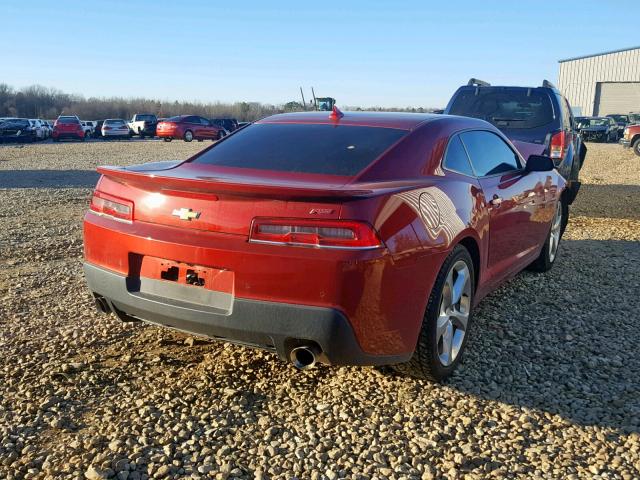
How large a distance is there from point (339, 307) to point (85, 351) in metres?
1.84

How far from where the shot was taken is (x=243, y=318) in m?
2.88

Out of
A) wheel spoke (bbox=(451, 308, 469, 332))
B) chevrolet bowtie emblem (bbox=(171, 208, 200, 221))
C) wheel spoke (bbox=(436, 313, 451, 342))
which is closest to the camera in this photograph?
chevrolet bowtie emblem (bbox=(171, 208, 200, 221))

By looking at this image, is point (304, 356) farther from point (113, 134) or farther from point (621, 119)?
point (621, 119)

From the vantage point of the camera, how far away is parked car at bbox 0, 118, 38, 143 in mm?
32219

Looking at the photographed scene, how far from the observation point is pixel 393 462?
269 cm

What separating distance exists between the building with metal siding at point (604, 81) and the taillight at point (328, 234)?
50.5m

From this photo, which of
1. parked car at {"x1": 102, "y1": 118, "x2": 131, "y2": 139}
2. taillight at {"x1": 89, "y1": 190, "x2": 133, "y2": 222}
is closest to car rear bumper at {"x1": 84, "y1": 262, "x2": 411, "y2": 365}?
taillight at {"x1": 89, "y1": 190, "x2": 133, "y2": 222}

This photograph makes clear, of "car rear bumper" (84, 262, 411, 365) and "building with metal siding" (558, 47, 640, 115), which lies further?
"building with metal siding" (558, 47, 640, 115)

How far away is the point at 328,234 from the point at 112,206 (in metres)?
1.29

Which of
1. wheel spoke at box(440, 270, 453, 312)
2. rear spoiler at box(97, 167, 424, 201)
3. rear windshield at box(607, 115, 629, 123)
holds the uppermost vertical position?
rear windshield at box(607, 115, 629, 123)

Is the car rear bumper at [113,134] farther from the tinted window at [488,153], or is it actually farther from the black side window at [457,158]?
the black side window at [457,158]

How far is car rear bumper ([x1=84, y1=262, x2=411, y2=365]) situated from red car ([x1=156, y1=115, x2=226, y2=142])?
3307 centimetres

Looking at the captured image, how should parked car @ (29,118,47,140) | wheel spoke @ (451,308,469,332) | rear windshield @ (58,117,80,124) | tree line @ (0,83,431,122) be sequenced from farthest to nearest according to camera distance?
tree line @ (0,83,431,122) < rear windshield @ (58,117,80,124) < parked car @ (29,118,47,140) < wheel spoke @ (451,308,469,332)

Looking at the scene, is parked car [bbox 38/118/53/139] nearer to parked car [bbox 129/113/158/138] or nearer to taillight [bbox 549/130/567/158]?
parked car [bbox 129/113/158/138]
